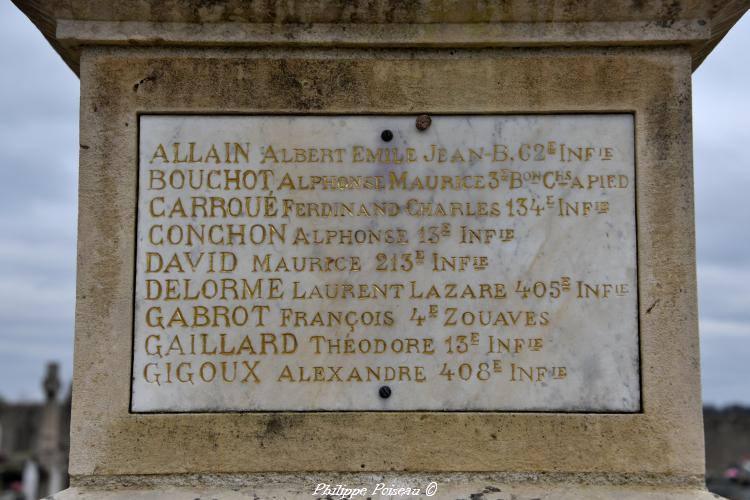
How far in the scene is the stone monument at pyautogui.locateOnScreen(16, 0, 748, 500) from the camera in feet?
12.5

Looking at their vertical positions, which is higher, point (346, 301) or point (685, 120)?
point (685, 120)

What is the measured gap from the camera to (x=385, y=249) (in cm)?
394

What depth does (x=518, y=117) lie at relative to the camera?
404 cm

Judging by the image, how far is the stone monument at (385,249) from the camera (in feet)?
12.5

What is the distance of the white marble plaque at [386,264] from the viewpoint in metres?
3.86

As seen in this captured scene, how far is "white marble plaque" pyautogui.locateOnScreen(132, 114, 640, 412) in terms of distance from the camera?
386cm

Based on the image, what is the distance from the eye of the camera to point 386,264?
3.93m

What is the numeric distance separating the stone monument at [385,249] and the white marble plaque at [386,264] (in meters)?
0.01

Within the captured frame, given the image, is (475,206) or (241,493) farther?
(475,206)

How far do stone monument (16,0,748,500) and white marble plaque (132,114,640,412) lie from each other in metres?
0.01

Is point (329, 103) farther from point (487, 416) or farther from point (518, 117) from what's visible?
point (487, 416)

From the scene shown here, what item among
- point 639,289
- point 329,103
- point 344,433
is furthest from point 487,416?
point 329,103

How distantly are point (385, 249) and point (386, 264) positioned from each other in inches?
2.7

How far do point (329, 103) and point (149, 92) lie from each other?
85 cm
